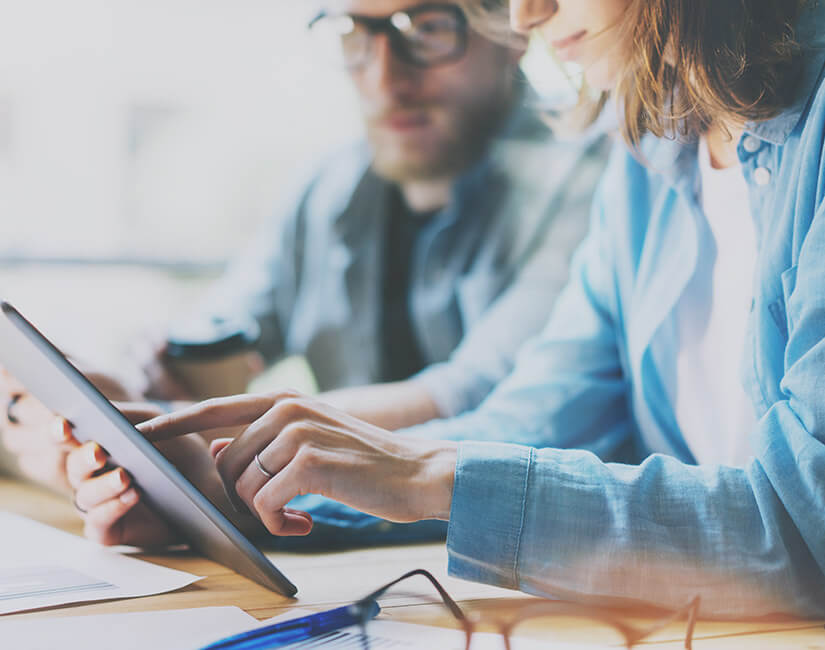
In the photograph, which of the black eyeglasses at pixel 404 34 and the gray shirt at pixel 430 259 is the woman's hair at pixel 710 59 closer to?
the gray shirt at pixel 430 259

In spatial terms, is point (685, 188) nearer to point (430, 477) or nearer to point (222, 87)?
point (430, 477)

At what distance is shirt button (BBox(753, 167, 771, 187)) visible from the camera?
2.00ft

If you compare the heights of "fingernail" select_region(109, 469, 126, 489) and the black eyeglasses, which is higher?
the black eyeglasses

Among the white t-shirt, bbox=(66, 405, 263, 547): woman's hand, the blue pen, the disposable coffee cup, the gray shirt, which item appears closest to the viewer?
the blue pen

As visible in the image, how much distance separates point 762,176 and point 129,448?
0.51m

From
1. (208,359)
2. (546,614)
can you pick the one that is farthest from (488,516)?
(208,359)

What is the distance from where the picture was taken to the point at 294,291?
1.65m

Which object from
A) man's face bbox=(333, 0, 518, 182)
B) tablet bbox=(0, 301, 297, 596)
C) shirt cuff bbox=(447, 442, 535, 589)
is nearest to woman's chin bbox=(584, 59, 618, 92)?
shirt cuff bbox=(447, 442, 535, 589)

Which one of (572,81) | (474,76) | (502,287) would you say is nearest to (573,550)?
(572,81)

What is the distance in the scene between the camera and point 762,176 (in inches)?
24.2

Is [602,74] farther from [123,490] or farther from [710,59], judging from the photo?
[123,490]

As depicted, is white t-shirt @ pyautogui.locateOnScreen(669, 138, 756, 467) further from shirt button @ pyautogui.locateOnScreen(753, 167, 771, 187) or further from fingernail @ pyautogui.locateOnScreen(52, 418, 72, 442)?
Answer: fingernail @ pyautogui.locateOnScreen(52, 418, 72, 442)

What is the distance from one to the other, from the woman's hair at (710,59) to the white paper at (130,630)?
19.6 inches

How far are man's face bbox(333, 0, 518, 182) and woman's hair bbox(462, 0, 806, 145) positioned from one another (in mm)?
858
